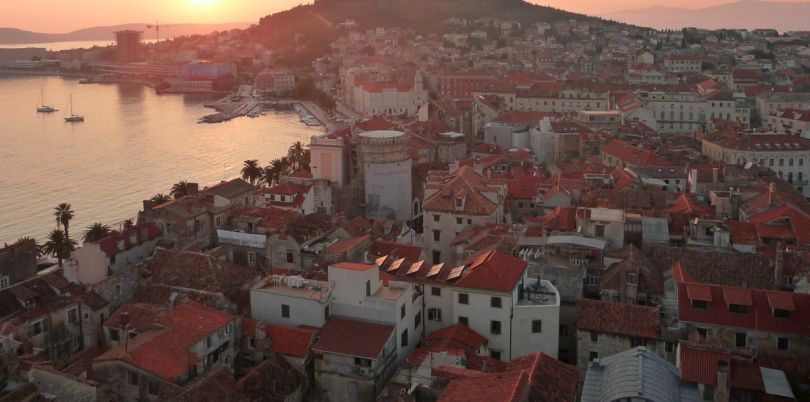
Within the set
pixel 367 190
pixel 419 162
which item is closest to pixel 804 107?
pixel 419 162

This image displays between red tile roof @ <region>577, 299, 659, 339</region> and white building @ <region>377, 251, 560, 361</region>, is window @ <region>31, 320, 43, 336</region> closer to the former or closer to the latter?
white building @ <region>377, 251, 560, 361</region>

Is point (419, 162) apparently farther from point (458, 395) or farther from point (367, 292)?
point (458, 395)

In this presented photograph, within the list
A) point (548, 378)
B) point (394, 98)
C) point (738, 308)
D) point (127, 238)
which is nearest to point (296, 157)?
point (127, 238)

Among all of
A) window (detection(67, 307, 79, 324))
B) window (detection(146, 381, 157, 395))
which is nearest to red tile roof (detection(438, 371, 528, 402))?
window (detection(146, 381, 157, 395))

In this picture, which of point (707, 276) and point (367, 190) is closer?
point (707, 276)

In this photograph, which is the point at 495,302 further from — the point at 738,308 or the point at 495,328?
the point at 738,308

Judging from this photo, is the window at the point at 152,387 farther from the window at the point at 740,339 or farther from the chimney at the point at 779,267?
the chimney at the point at 779,267

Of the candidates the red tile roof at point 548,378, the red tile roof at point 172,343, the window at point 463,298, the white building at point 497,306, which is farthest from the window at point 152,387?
the window at point 463,298
